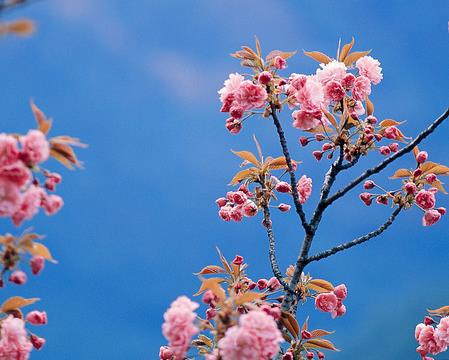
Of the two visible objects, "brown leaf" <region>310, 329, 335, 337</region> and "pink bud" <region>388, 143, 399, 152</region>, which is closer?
"brown leaf" <region>310, 329, 335, 337</region>

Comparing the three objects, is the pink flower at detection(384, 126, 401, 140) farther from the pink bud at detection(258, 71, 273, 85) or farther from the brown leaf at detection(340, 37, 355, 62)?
the pink bud at detection(258, 71, 273, 85)

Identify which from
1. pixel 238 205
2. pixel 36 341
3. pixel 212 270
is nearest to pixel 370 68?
pixel 238 205

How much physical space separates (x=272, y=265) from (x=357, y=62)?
3.56 ft

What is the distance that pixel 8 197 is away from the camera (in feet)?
6.59

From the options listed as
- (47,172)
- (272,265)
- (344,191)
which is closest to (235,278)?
(272,265)

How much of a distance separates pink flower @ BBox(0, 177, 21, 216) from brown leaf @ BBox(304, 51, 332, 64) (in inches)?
65.5

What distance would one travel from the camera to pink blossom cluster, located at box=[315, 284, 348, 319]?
301cm

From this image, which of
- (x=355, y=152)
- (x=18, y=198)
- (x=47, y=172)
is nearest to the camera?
(x=18, y=198)

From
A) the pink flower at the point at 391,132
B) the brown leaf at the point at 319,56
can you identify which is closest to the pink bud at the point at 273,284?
the pink flower at the point at 391,132

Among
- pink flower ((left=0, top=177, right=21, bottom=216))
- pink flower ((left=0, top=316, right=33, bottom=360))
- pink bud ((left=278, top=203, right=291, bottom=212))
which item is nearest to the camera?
pink flower ((left=0, top=177, right=21, bottom=216))

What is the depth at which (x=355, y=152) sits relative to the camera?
115 inches

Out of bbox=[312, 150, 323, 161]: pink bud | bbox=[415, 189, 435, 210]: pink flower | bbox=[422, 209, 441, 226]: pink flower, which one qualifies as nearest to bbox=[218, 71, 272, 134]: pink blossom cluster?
bbox=[312, 150, 323, 161]: pink bud

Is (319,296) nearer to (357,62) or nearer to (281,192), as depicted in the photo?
(281,192)

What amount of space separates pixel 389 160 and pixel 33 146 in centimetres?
156
